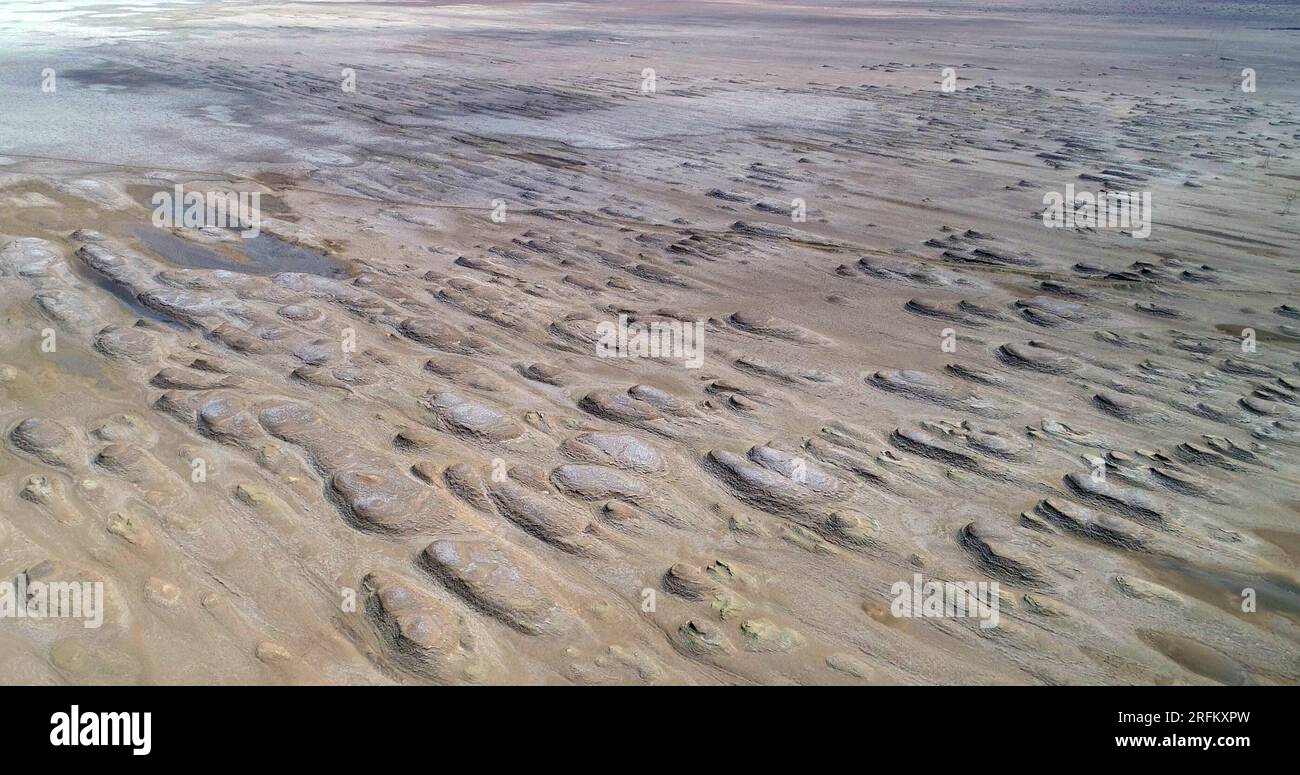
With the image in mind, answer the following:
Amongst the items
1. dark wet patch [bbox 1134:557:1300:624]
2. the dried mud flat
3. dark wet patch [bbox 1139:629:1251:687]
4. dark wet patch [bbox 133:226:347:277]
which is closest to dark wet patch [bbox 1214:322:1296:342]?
the dried mud flat

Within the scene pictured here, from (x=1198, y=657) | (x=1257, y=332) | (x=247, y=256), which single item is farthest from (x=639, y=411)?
(x=1257, y=332)

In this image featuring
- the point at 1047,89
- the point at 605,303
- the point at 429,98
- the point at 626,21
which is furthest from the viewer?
the point at 626,21

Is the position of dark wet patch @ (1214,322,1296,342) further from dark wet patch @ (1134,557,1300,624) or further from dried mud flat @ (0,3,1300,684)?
dark wet patch @ (1134,557,1300,624)

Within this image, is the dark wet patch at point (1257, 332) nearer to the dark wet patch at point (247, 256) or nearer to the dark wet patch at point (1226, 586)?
the dark wet patch at point (1226, 586)

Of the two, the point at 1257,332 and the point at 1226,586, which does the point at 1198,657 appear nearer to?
the point at 1226,586

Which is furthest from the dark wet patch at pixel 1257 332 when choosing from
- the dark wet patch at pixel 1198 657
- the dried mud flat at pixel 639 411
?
the dark wet patch at pixel 1198 657
